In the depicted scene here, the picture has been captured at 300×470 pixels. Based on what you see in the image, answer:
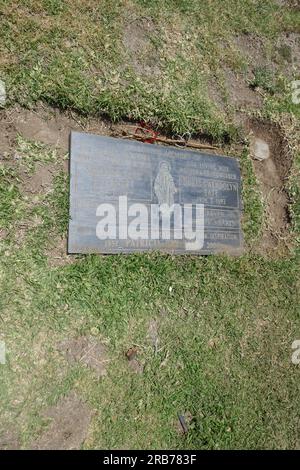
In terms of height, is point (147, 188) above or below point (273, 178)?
below

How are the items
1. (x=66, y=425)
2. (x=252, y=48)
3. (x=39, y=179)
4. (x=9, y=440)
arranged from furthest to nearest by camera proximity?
(x=252, y=48) → (x=39, y=179) → (x=66, y=425) → (x=9, y=440)

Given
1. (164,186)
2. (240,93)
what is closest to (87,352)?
(164,186)

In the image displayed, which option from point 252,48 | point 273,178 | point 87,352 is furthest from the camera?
point 252,48

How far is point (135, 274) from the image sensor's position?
3.57 m

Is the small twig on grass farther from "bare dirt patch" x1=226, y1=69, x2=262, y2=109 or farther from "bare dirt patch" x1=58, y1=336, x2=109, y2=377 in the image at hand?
"bare dirt patch" x1=58, y1=336, x2=109, y2=377

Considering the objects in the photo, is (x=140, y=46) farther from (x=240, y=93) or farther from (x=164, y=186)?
(x=164, y=186)

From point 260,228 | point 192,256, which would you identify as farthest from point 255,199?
point 192,256

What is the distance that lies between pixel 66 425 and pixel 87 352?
19.3 inches

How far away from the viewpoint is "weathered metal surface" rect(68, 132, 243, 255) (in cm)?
339

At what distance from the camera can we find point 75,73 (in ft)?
12.1

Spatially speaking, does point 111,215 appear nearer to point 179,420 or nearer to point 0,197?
point 0,197

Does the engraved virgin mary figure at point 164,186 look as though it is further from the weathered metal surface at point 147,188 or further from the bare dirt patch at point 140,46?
the bare dirt patch at point 140,46

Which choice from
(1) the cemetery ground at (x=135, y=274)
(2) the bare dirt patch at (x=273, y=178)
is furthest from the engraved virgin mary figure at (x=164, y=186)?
(2) the bare dirt patch at (x=273, y=178)

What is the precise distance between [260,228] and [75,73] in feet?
7.09
